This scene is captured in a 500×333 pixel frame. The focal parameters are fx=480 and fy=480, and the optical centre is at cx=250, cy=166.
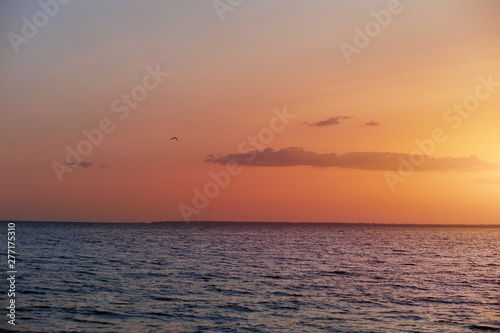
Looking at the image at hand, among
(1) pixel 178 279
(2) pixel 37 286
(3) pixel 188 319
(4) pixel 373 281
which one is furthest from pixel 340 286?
(2) pixel 37 286

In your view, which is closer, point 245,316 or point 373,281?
point 245,316

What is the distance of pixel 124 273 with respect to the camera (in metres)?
55.9

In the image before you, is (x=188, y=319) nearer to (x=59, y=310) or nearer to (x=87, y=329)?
(x=87, y=329)

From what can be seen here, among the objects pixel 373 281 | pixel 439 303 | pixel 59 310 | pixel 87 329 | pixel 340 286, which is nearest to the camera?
pixel 87 329

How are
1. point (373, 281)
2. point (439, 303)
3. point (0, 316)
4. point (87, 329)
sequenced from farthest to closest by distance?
point (373, 281) → point (439, 303) → point (0, 316) → point (87, 329)

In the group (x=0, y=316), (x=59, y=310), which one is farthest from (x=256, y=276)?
(x=0, y=316)

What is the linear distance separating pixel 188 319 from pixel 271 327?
594cm

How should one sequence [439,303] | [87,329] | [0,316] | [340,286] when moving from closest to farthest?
1. [87,329]
2. [0,316]
3. [439,303]
4. [340,286]

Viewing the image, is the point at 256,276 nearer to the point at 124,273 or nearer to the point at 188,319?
the point at 124,273

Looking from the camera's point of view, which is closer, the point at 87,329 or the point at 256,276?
the point at 87,329

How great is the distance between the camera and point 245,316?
3475 centimetres

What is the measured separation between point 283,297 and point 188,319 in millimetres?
11338

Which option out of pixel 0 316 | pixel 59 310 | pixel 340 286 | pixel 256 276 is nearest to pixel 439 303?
pixel 340 286

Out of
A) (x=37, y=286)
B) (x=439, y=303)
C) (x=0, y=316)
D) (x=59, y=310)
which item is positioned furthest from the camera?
(x=37, y=286)
